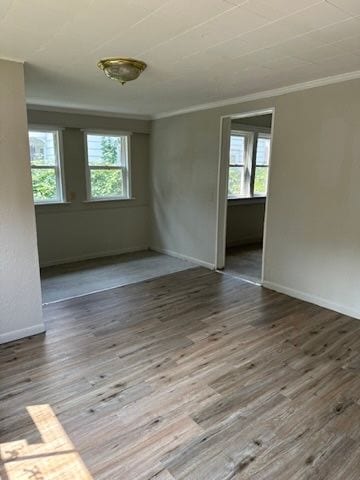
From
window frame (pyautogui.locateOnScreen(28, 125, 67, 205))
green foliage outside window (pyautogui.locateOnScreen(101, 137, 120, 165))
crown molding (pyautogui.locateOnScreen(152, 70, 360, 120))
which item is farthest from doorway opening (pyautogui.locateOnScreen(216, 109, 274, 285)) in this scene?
window frame (pyautogui.locateOnScreen(28, 125, 67, 205))

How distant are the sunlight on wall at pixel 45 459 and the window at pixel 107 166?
13.0 ft

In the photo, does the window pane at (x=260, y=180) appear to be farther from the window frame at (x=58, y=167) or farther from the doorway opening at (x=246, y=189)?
the window frame at (x=58, y=167)

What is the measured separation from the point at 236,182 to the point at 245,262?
1773mm

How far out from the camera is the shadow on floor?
4039 millimetres

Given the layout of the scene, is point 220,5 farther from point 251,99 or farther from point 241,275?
point 241,275

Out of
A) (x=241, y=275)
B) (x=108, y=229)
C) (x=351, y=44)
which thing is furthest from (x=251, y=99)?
(x=108, y=229)

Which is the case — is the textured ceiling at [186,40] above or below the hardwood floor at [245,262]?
above

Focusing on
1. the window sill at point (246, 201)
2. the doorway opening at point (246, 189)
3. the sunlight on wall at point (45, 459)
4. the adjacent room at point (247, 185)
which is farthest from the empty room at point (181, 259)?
the window sill at point (246, 201)

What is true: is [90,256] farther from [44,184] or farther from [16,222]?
[16,222]

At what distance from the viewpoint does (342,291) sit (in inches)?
132

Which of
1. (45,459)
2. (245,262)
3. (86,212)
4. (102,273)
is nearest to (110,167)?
(86,212)

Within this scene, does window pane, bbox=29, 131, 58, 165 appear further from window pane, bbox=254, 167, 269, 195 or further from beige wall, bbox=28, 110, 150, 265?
window pane, bbox=254, 167, 269, 195

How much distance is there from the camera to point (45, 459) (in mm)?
1699

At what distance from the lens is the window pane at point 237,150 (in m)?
5.96
